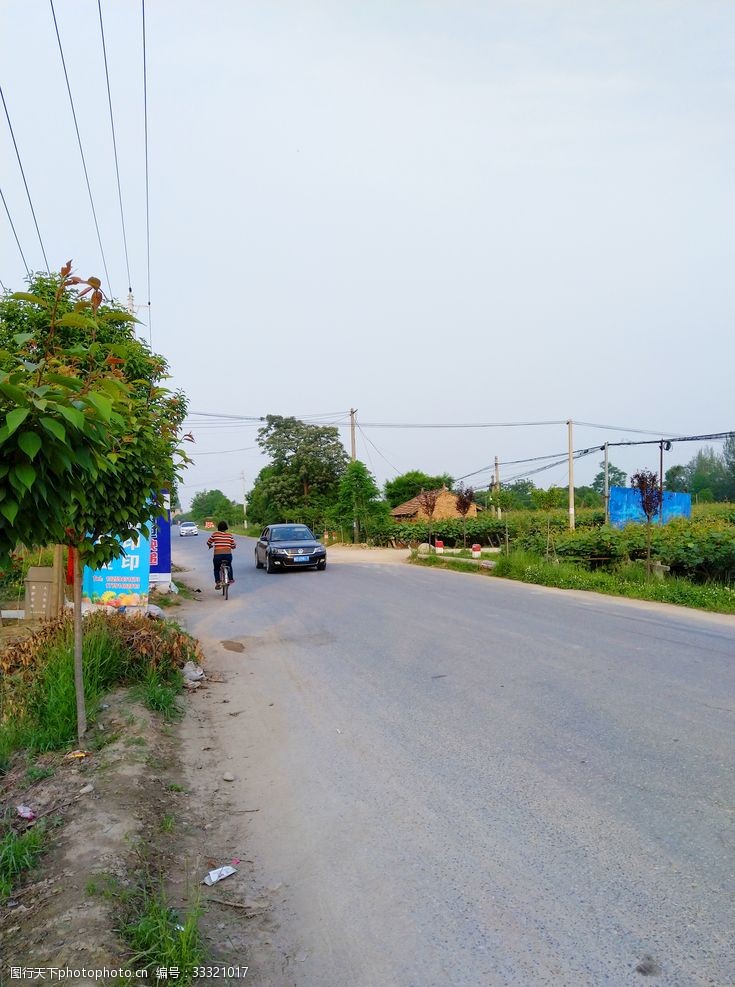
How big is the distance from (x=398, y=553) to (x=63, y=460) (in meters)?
29.7

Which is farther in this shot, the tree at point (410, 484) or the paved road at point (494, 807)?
the tree at point (410, 484)

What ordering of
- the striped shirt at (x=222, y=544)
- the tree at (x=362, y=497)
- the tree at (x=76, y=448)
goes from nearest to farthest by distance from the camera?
1. the tree at (x=76, y=448)
2. the striped shirt at (x=222, y=544)
3. the tree at (x=362, y=497)

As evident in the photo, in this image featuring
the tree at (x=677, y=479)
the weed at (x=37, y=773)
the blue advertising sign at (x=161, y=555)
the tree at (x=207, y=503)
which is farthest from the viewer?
the tree at (x=207, y=503)

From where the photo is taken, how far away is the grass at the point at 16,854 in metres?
3.24

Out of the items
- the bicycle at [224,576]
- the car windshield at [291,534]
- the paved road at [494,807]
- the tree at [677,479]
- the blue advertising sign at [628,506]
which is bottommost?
the paved road at [494,807]

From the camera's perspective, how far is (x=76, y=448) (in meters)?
2.71

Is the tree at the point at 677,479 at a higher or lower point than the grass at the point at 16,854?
higher

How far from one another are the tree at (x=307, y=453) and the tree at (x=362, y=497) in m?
15.9

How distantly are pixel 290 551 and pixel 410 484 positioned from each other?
39705 millimetres

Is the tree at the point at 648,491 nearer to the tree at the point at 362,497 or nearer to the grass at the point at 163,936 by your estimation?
the grass at the point at 163,936

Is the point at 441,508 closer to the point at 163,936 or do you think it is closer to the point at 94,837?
the point at 94,837

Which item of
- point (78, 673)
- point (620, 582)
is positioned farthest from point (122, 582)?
point (620, 582)

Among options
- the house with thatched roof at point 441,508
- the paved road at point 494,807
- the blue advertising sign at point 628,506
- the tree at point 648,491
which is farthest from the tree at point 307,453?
the paved road at point 494,807

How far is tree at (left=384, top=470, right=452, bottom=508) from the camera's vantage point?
5969 cm
